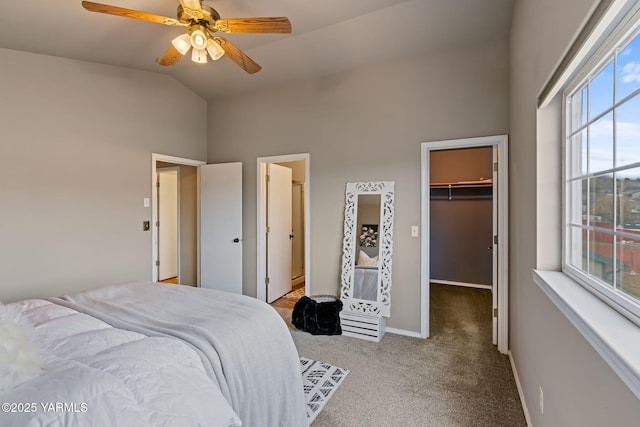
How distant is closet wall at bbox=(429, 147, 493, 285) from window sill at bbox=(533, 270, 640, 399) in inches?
153

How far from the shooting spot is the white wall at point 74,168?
2684 millimetres

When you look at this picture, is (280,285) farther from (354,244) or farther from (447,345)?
(447,345)

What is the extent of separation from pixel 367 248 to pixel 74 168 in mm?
3193

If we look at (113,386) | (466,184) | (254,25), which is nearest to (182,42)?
(254,25)

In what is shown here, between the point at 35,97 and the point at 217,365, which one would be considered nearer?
the point at 217,365

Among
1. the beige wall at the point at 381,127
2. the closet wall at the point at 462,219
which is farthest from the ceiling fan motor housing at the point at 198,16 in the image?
the closet wall at the point at 462,219

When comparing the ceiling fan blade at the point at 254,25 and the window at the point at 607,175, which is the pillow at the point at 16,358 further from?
the ceiling fan blade at the point at 254,25

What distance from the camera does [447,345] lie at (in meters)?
2.90

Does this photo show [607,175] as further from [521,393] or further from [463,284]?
[463,284]

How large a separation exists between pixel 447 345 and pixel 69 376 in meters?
2.94

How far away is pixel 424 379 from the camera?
2332 millimetres

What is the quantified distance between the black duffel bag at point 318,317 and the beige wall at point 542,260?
5.32 feet

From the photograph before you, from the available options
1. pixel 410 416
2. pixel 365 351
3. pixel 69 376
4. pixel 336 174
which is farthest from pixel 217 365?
pixel 336 174

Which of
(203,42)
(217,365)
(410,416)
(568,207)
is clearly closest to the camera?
(217,365)
